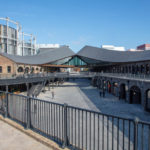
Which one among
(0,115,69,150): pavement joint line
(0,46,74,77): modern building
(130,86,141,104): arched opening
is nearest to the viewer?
(0,115,69,150): pavement joint line

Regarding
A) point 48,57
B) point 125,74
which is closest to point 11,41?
point 48,57

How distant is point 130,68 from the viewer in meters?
33.8

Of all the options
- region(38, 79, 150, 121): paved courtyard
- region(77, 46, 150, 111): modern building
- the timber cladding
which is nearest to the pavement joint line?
region(38, 79, 150, 121): paved courtyard

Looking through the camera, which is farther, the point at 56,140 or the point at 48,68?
the point at 48,68

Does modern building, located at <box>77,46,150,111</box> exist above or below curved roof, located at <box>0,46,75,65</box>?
below

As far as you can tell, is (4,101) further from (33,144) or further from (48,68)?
(48,68)

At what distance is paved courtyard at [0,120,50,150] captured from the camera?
12.4ft

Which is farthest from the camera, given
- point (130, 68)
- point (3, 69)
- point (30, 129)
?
point (130, 68)

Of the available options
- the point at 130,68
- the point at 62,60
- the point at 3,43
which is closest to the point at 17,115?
the point at 130,68

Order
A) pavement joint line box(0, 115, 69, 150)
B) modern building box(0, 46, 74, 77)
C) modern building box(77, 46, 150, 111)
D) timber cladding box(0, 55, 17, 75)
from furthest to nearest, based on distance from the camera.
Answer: modern building box(0, 46, 74, 77)
timber cladding box(0, 55, 17, 75)
modern building box(77, 46, 150, 111)
pavement joint line box(0, 115, 69, 150)

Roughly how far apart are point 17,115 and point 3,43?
172ft

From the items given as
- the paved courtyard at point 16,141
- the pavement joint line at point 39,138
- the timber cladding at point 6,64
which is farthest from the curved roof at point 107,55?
the paved courtyard at point 16,141

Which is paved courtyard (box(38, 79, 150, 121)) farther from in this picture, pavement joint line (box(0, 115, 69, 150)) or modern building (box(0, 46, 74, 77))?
modern building (box(0, 46, 74, 77))

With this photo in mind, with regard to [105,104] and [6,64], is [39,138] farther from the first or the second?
[6,64]
